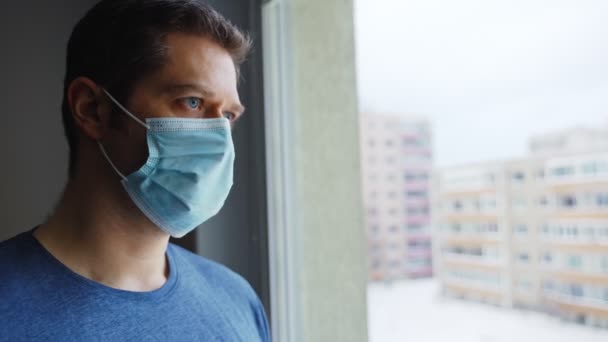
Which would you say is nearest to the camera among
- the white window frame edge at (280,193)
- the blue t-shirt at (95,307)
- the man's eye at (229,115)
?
the blue t-shirt at (95,307)

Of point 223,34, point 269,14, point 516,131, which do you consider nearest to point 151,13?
point 223,34

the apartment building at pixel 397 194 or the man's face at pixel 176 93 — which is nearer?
the man's face at pixel 176 93

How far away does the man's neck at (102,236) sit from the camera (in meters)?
0.92

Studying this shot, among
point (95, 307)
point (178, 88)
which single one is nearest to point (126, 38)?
point (178, 88)

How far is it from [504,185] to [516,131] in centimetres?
11

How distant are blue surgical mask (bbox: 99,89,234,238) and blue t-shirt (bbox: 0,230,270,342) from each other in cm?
15

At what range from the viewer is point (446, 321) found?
1.15 metres

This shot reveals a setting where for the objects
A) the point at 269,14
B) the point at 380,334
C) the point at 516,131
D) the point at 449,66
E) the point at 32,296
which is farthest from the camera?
the point at 269,14

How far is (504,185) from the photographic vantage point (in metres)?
1.00

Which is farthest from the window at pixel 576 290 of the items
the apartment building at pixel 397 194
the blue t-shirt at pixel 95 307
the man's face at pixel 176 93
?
the man's face at pixel 176 93

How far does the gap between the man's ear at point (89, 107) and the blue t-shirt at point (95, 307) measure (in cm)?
24

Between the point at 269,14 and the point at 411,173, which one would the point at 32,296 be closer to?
the point at 411,173

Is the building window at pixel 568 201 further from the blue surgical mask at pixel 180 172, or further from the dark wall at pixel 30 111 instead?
the dark wall at pixel 30 111

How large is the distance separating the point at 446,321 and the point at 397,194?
12.9 inches
